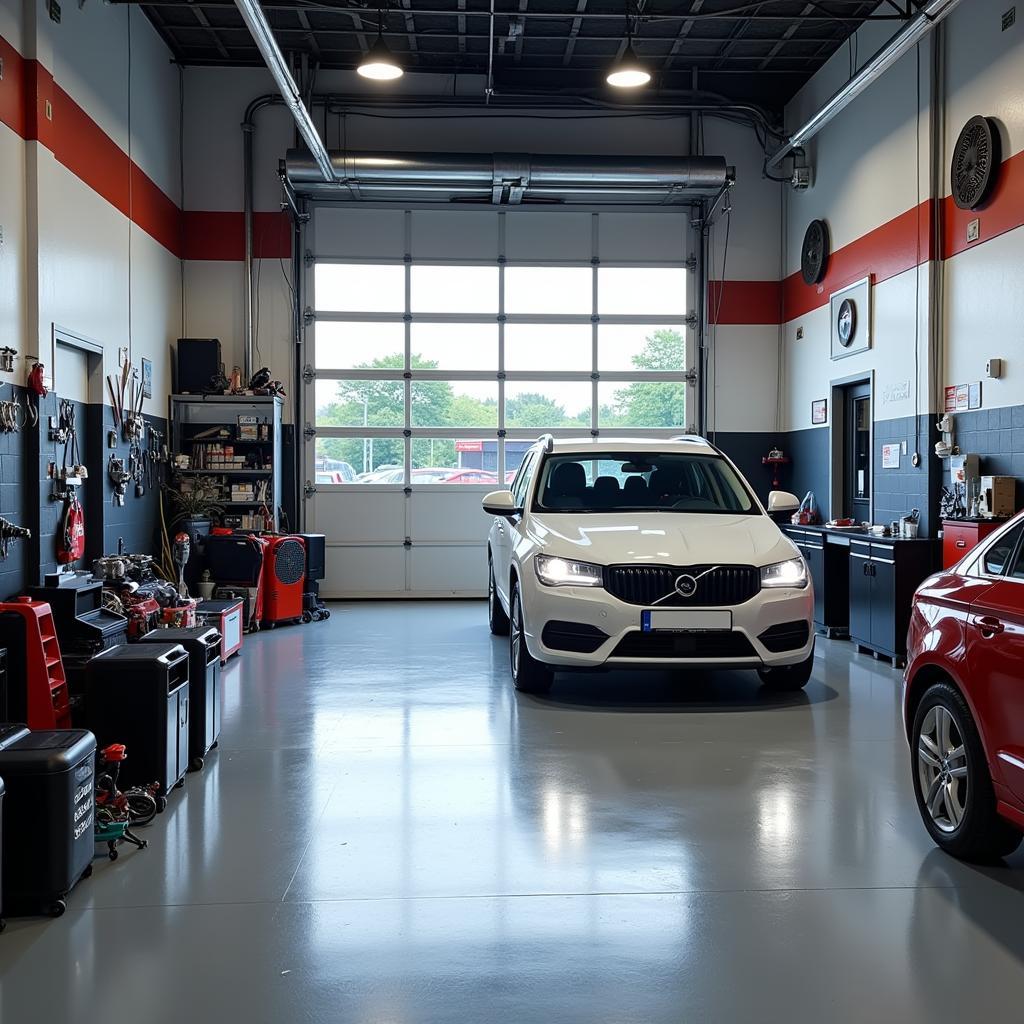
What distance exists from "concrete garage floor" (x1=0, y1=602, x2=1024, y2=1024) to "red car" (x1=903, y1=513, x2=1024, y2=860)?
0.19 metres

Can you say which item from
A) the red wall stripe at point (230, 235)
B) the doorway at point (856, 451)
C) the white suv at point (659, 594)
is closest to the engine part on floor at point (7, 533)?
the white suv at point (659, 594)

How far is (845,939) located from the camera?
115 inches

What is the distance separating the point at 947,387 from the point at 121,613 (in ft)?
21.5

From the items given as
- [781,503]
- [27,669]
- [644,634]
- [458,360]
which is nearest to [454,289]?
[458,360]

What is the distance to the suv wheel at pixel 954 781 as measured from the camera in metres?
3.32

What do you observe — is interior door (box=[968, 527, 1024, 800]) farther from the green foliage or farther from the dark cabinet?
the green foliage

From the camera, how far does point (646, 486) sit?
721cm

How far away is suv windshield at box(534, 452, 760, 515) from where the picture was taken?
696 centimetres

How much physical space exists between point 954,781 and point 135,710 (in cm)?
319

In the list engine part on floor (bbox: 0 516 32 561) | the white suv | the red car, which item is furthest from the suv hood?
engine part on floor (bbox: 0 516 32 561)

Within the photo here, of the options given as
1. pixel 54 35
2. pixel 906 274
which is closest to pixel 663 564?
pixel 906 274

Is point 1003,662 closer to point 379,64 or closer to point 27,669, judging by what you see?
point 27,669

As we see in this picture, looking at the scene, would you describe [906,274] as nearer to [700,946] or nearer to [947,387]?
[947,387]

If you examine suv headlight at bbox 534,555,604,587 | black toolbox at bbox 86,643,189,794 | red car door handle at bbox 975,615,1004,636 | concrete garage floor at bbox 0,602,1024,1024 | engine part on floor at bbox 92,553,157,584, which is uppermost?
red car door handle at bbox 975,615,1004,636
